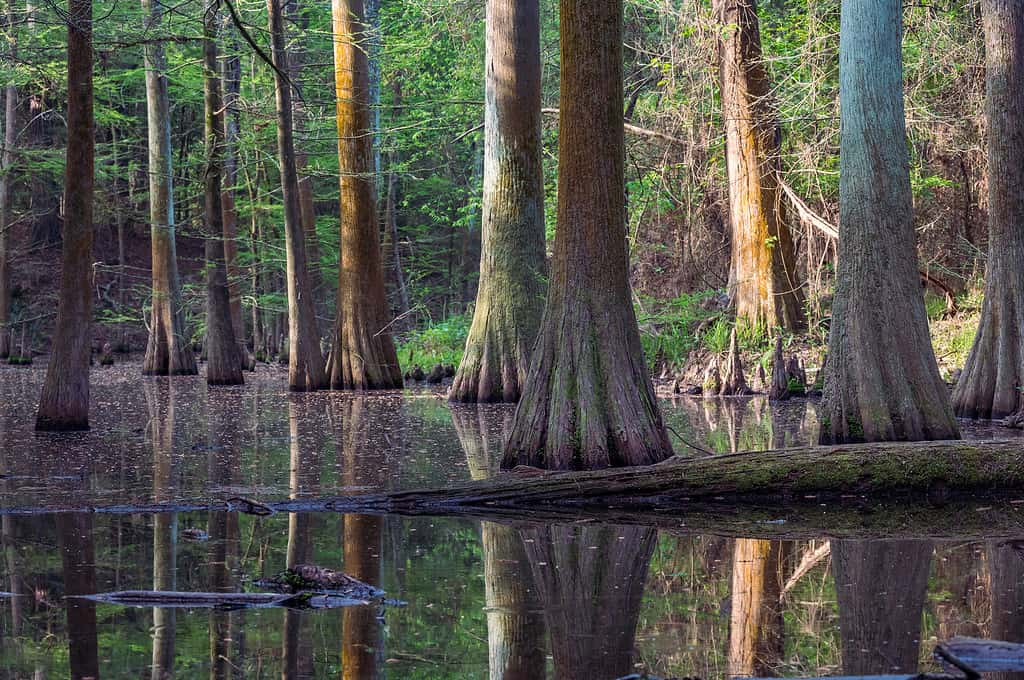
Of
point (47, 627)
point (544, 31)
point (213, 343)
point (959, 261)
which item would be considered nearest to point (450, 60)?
point (544, 31)

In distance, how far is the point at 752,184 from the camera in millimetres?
19641

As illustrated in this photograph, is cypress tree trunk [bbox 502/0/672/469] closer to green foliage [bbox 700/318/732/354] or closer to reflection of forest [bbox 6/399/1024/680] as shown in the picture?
reflection of forest [bbox 6/399/1024/680]

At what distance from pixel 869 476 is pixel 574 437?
2015mm

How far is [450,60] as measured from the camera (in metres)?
32.8

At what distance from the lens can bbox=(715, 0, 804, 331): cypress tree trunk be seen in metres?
19.5

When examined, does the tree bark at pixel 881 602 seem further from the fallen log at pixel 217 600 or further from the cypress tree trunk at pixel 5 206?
the cypress tree trunk at pixel 5 206

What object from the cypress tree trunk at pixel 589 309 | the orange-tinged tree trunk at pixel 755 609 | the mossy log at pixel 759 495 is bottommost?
the orange-tinged tree trunk at pixel 755 609

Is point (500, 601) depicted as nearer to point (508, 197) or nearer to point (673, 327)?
point (508, 197)

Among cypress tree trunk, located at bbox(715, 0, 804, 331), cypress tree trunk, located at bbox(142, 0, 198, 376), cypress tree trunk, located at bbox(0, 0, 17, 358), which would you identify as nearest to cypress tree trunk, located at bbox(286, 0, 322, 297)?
cypress tree trunk, located at bbox(142, 0, 198, 376)

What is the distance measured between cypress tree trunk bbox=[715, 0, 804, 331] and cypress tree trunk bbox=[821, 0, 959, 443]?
8.81 meters

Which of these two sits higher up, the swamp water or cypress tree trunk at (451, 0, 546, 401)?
cypress tree trunk at (451, 0, 546, 401)

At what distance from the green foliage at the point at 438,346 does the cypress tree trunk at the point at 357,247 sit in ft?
13.9

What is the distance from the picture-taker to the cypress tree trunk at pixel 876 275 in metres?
9.63

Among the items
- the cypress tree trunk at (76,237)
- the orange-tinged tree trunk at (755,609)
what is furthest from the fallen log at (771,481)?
the cypress tree trunk at (76,237)
